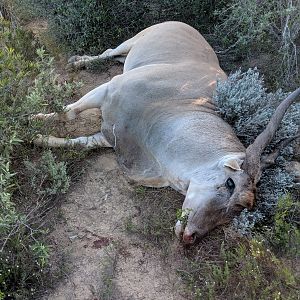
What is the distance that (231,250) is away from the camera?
13.9 ft

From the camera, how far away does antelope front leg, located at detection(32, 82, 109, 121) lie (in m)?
5.22

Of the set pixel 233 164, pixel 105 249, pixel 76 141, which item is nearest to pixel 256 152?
pixel 233 164

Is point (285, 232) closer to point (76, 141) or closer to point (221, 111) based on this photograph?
point (221, 111)

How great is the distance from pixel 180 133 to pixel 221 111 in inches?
20.1

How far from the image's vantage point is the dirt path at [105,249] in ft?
13.2

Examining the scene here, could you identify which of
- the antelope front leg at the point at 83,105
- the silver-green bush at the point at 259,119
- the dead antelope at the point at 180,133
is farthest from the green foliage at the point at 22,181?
the silver-green bush at the point at 259,119

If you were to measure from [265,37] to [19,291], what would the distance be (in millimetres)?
4051

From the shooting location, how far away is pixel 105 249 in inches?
169

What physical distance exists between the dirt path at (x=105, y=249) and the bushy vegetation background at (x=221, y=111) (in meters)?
0.13

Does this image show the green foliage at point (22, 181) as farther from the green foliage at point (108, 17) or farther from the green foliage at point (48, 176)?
the green foliage at point (108, 17)

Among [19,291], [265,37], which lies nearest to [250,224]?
[19,291]

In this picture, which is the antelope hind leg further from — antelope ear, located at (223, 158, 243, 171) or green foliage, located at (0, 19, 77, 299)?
antelope ear, located at (223, 158, 243, 171)

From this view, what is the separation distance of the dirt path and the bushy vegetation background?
13cm

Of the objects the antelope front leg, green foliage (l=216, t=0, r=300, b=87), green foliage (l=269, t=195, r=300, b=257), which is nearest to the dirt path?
the antelope front leg
